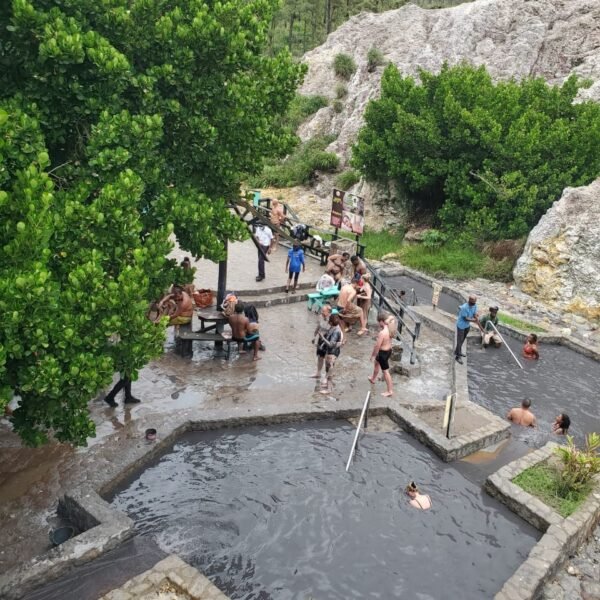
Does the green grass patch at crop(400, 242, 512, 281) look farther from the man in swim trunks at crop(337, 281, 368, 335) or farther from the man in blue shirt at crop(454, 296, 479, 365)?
the man in swim trunks at crop(337, 281, 368, 335)

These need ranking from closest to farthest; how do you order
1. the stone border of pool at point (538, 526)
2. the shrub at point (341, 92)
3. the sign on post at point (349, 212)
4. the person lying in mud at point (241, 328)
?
1. the stone border of pool at point (538, 526)
2. the person lying in mud at point (241, 328)
3. the sign on post at point (349, 212)
4. the shrub at point (341, 92)

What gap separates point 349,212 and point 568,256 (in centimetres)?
876

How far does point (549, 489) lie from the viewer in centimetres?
910

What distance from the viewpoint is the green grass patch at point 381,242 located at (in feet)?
84.5

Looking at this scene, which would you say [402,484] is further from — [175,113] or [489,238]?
[489,238]

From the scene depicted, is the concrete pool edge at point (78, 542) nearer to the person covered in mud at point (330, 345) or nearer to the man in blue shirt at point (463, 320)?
the person covered in mud at point (330, 345)

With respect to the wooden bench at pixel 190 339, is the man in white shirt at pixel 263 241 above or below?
above

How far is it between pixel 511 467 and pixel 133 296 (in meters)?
7.22

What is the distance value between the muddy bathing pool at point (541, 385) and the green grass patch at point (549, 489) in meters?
1.46

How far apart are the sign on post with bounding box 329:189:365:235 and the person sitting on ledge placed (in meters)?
8.58

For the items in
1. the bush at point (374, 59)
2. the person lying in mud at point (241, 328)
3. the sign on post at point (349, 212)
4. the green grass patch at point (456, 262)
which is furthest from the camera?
the bush at point (374, 59)

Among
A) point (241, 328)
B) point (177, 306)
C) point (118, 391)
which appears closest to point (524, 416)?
point (241, 328)

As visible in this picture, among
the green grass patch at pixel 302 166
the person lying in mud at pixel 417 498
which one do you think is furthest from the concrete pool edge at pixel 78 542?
the green grass patch at pixel 302 166

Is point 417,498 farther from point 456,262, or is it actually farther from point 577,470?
point 456,262
